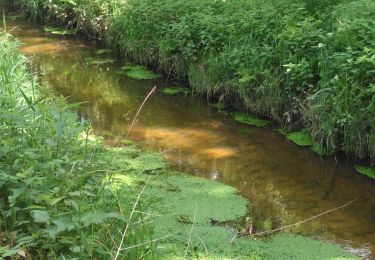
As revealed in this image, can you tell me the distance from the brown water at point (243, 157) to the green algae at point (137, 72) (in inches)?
4.8

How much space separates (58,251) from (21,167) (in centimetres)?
63

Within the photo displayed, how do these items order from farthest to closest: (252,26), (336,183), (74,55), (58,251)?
(74,55) < (252,26) < (336,183) < (58,251)

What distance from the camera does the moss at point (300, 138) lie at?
5922 mm

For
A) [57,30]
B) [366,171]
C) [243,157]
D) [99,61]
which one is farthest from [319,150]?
[57,30]

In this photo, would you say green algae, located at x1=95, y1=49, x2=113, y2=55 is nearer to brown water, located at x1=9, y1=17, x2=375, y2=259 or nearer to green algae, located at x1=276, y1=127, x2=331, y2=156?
brown water, located at x1=9, y1=17, x2=375, y2=259

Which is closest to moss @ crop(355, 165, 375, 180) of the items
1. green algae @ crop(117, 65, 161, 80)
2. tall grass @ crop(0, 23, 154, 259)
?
tall grass @ crop(0, 23, 154, 259)

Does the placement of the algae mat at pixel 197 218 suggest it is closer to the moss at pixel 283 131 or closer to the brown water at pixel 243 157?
the brown water at pixel 243 157

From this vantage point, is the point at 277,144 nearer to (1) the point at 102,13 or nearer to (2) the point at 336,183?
(2) the point at 336,183

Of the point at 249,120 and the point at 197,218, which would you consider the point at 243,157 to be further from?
the point at 197,218

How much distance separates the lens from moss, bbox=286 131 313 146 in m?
5.92

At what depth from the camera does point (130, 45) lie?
912 centimetres

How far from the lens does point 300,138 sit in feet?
19.7

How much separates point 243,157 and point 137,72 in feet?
11.7

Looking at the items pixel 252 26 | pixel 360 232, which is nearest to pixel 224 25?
pixel 252 26
